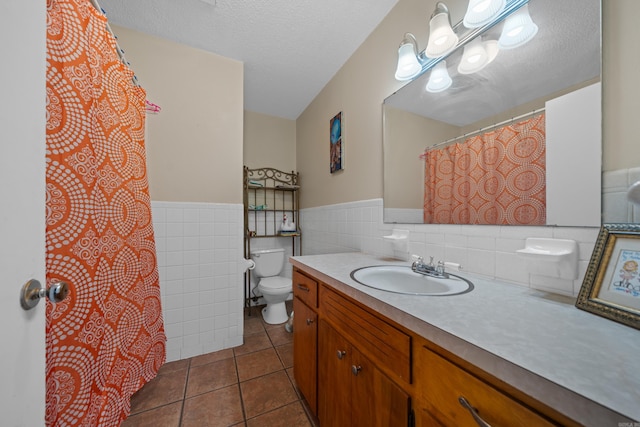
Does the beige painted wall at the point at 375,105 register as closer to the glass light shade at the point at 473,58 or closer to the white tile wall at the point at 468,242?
the white tile wall at the point at 468,242

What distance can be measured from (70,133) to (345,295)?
1150mm

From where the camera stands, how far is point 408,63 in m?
1.19

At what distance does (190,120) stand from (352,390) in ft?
6.74

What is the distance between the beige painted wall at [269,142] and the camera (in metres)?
2.68

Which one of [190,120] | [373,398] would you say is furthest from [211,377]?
[190,120]

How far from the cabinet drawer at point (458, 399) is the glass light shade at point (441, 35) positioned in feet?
4.17

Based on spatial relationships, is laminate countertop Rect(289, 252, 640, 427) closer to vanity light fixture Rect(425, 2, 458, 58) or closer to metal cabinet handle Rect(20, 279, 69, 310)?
metal cabinet handle Rect(20, 279, 69, 310)

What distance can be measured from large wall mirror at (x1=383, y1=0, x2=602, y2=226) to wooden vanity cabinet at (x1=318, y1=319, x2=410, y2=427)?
78 centimetres

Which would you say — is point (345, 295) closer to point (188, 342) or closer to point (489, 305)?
point (489, 305)

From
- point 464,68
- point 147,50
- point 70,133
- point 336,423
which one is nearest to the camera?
point 70,133

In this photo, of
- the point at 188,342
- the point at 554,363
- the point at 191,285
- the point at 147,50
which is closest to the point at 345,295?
the point at 554,363

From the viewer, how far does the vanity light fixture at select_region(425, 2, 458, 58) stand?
1.00 metres

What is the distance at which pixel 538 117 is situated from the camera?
777 millimetres

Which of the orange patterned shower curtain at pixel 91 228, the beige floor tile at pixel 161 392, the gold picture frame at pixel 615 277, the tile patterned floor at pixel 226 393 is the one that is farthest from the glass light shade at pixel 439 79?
the beige floor tile at pixel 161 392
